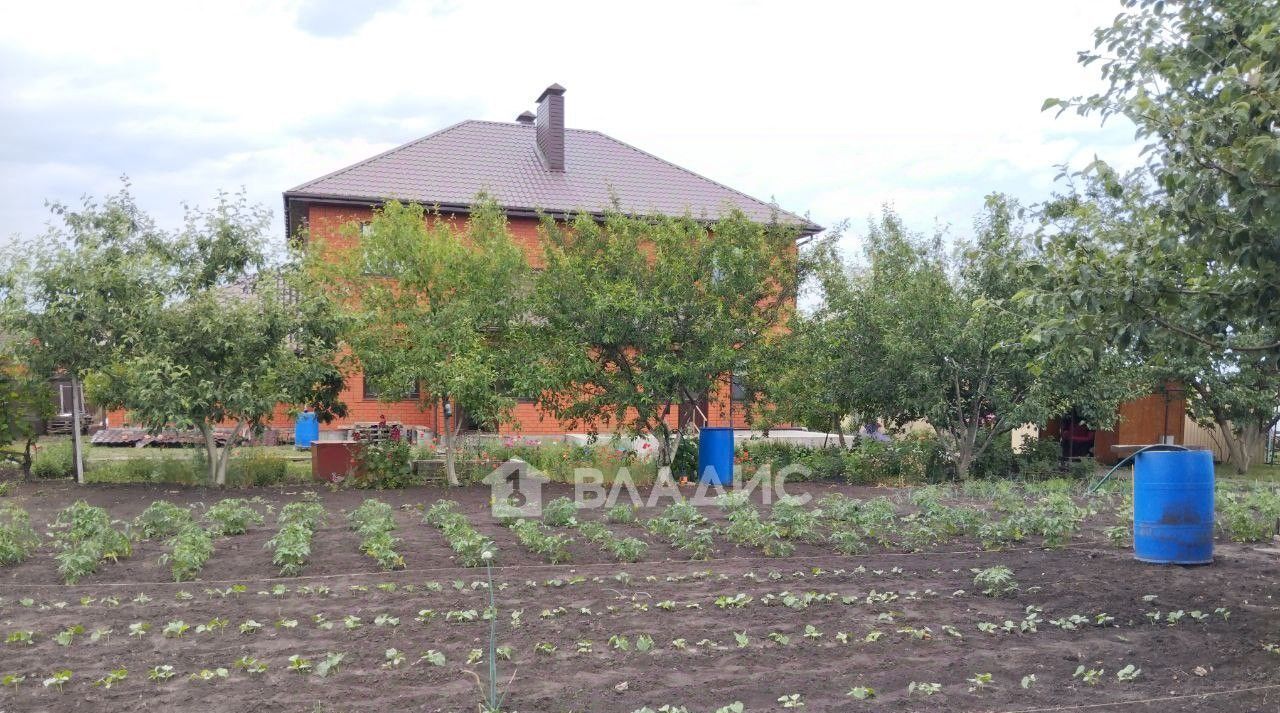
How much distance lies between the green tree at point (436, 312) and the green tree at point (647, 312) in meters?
0.60

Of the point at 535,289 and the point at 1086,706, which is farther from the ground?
the point at 535,289

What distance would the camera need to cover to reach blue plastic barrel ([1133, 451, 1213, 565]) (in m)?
8.39

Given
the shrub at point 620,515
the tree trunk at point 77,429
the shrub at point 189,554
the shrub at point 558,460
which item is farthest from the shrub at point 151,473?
the shrub at point 620,515

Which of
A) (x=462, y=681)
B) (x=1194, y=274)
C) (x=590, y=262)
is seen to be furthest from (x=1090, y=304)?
(x=590, y=262)

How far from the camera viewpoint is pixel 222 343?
1342 centimetres

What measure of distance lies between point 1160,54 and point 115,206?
1393 cm

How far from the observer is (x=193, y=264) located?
1437cm

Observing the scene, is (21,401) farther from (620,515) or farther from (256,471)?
(620,515)

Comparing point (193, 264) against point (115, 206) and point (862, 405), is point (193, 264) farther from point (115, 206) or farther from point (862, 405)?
point (862, 405)

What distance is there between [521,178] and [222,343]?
48.0 feet

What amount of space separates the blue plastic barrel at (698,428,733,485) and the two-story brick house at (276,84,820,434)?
7613 millimetres

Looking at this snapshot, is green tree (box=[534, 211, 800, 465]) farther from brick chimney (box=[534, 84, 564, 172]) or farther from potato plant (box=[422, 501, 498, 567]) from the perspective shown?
brick chimney (box=[534, 84, 564, 172])

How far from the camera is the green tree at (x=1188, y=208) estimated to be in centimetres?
507

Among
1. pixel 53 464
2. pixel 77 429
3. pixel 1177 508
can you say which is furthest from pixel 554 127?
pixel 1177 508
